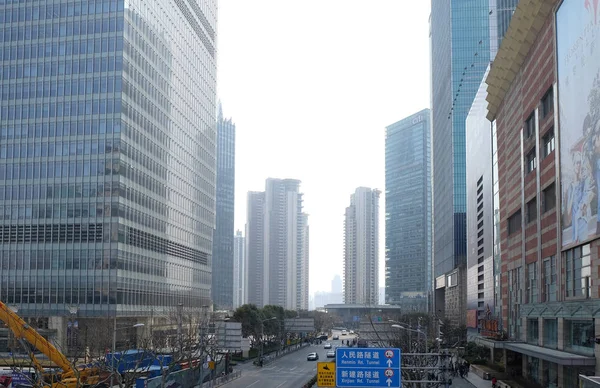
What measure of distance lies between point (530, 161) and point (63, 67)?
213ft

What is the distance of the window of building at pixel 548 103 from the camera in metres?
53.4

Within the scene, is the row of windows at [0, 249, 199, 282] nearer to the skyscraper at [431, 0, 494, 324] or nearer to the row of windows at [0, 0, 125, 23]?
the row of windows at [0, 0, 125, 23]

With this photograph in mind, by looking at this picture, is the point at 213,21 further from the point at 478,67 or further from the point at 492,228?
the point at 492,228

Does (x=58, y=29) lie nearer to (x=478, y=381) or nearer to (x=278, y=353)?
(x=278, y=353)

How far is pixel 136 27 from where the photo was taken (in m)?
101

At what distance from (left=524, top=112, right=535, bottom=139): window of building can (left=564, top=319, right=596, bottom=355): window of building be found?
60.4ft

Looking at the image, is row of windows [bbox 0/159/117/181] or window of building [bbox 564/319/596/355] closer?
window of building [bbox 564/319/596/355]

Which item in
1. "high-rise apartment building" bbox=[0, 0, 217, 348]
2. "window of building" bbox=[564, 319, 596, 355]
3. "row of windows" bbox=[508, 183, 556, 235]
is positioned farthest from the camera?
"high-rise apartment building" bbox=[0, 0, 217, 348]

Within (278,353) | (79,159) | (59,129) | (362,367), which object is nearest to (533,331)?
(362,367)

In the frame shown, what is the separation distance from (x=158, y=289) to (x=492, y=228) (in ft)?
162

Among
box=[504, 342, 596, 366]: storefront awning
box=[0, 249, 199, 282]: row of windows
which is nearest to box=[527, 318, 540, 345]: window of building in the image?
box=[504, 342, 596, 366]: storefront awning

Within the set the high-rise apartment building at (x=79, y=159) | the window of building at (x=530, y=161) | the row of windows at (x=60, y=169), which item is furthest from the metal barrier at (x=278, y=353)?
the window of building at (x=530, y=161)

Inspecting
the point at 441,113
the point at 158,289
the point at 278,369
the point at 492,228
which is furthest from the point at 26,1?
the point at 441,113

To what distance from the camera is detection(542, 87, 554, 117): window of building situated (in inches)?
2104
